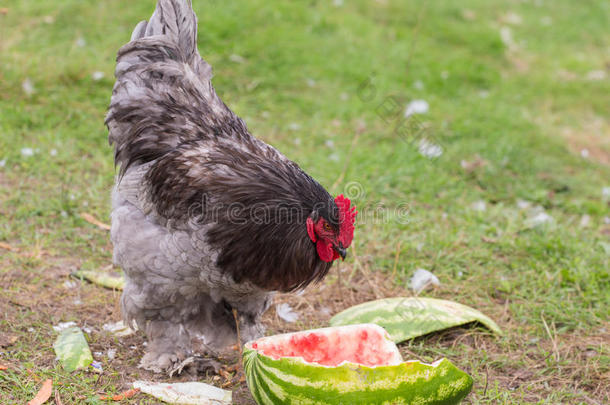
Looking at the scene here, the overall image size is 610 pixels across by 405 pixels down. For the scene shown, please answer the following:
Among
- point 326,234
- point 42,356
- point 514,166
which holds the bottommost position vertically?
point 514,166

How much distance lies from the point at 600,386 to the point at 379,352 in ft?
5.28

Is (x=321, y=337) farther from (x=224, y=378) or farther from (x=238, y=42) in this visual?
(x=238, y=42)

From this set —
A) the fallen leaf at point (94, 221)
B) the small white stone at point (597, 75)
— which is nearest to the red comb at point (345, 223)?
the fallen leaf at point (94, 221)

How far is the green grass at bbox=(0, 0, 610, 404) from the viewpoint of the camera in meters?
4.36

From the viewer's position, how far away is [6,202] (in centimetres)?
558

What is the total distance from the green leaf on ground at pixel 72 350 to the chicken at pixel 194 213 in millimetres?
352

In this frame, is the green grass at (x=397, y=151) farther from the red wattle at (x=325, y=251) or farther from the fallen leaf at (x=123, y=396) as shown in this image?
the red wattle at (x=325, y=251)

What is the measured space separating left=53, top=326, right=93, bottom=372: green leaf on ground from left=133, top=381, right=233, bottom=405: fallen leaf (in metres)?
0.41

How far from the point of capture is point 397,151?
7102mm

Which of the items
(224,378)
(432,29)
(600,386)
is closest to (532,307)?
(600,386)

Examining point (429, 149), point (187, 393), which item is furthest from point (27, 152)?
point (429, 149)

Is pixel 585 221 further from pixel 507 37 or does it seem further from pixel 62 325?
pixel 507 37

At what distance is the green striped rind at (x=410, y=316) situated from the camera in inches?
166

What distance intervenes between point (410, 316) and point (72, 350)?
2.37 metres
